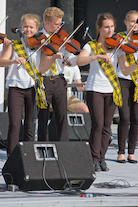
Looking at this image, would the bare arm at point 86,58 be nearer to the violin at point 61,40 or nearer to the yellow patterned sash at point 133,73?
the violin at point 61,40

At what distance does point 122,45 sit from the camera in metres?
3.19

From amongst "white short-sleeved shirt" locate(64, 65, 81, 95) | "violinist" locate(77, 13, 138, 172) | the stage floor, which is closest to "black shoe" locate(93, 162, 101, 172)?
"violinist" locate(77, 13, 138, 172)

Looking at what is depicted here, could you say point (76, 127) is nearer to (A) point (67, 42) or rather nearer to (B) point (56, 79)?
(B) point (56, 79)

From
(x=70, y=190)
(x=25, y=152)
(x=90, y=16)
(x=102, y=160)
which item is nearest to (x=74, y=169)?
(x=70, y=190)

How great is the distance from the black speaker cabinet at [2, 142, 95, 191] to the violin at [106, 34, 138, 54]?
1.11 meters

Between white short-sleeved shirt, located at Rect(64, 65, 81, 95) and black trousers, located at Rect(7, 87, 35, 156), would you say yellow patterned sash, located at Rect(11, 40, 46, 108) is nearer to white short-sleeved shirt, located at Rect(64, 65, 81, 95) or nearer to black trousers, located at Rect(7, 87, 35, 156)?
black trousers, located at Rect(7, 87, 35, 156)

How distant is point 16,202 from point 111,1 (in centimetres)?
759

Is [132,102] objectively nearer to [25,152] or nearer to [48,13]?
[48,13]

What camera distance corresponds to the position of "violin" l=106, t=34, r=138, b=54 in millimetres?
3115

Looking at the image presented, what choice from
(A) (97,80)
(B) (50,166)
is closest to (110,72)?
(A) (97,80)

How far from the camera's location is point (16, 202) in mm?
1957

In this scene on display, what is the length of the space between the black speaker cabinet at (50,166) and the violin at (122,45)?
43.6 inches

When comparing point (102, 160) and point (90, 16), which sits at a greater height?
point (90, 16)

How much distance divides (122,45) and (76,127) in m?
1.27
